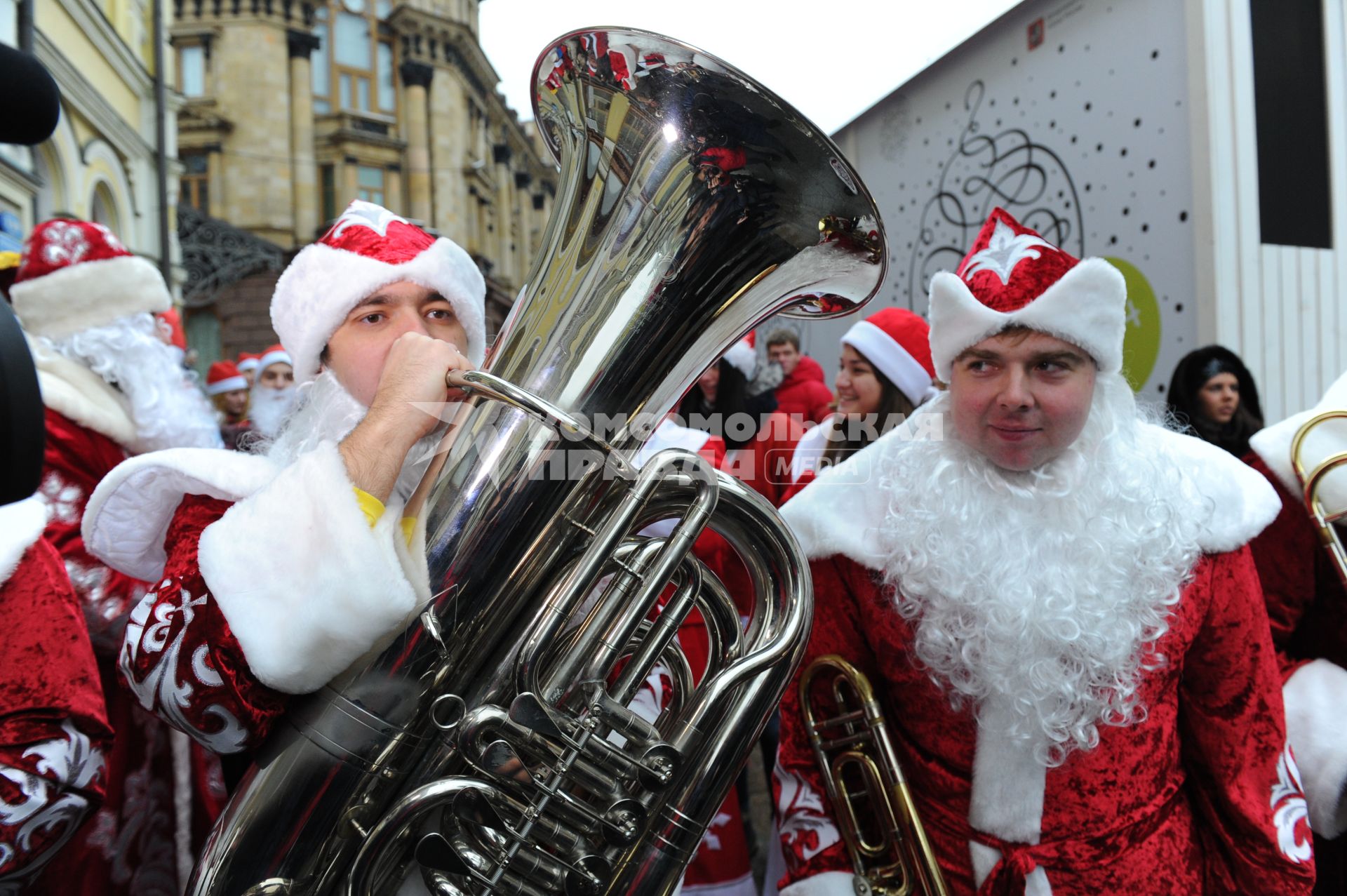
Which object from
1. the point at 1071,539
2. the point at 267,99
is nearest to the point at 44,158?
the point at 267,99

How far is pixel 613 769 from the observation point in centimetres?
120

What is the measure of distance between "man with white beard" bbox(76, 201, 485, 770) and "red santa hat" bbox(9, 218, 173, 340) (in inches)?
58.8

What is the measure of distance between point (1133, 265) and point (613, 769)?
4.88 meters

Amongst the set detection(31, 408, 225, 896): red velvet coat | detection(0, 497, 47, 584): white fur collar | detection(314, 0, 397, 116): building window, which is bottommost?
detection(31, 408, 225, 896): red velvet coat

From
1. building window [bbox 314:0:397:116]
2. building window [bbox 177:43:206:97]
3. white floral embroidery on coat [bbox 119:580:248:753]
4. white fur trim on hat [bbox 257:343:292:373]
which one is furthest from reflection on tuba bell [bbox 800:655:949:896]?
building window [bbox 177:43:206:97]

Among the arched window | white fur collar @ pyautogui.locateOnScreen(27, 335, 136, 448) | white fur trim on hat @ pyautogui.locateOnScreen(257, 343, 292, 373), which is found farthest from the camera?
the arched window

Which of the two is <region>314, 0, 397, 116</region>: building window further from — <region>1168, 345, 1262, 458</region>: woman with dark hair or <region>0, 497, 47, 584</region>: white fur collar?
<region>0, 497, 47, 584</region>: white fur collar

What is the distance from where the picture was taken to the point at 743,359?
15.9 feet

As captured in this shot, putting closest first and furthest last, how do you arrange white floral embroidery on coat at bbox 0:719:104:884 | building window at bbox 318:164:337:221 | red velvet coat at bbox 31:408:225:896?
1. white floral embroidery on coat at bbox 0:719:104:884
2. red velvet coat at bbox 31:408:225:896
3. building window at bbox 318:164:337:221

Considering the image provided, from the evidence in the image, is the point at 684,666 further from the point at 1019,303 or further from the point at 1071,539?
the point at 1019,303

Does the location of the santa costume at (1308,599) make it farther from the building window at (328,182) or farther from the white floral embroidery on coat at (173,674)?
the building window at (328,182)

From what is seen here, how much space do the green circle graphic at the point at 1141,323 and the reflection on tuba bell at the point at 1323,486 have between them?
2.99 m

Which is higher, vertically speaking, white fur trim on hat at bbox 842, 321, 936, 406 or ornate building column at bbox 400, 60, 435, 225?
ornate building column at bbox 400, 60, 435, 225

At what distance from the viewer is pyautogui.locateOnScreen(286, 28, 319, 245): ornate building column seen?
12461 mm
